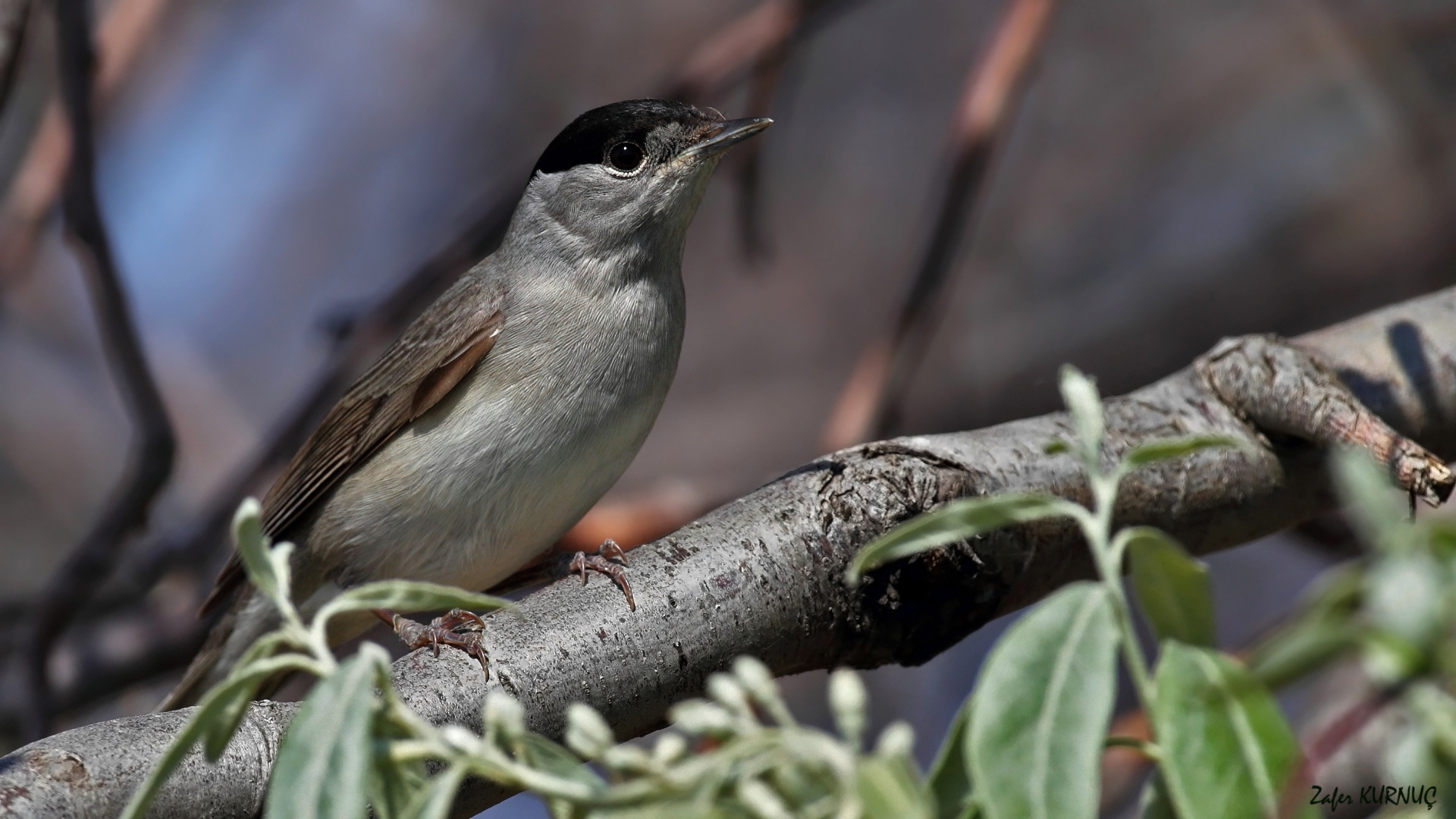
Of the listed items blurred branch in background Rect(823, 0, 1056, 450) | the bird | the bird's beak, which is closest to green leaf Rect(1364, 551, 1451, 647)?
the bird

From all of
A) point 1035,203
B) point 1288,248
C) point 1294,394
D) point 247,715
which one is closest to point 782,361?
point 1035,203

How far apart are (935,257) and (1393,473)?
1637mm

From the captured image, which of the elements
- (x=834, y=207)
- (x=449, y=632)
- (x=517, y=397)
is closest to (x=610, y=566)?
(x=449, y=632)

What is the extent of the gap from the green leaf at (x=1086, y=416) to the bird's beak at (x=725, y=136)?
2.64 m

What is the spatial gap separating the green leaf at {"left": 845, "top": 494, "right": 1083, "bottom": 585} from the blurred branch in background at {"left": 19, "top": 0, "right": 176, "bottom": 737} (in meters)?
3.19

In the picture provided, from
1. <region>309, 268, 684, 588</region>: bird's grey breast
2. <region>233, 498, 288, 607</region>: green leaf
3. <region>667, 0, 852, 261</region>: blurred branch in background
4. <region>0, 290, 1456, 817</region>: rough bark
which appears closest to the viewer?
<region>233, 498, 288, 607</region>: green leaf

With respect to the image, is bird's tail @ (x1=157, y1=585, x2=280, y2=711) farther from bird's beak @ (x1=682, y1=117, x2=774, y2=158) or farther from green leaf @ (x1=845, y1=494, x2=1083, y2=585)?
green leaf @ (x1=845, y1=494, x2=1083, y2=585)

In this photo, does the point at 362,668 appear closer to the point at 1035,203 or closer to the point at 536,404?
the point at 536,404

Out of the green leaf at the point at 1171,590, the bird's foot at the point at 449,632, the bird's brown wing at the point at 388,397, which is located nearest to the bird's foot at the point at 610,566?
the bird's foot at the point at 449,632

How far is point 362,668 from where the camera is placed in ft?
3.50

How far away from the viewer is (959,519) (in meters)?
1.03

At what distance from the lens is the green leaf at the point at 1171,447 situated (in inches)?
42.9

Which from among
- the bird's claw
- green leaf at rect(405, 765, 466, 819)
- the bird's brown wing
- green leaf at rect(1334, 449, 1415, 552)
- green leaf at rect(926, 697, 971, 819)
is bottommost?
green leaf at rect(926, 697, 971, 819)

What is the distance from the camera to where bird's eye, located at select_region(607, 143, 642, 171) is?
4.00 m
